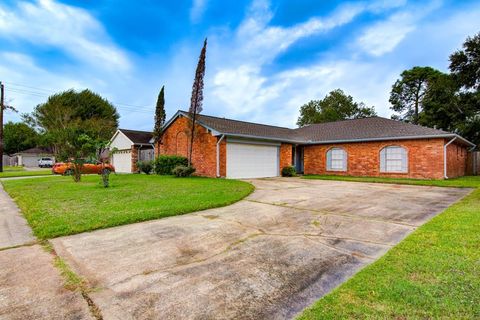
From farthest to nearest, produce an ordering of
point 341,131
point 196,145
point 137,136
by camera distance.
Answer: point 137,136, point 341,131, point 196,145

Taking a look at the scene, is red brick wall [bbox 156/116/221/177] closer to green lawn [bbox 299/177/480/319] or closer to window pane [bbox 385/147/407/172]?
window pane [bbox 385/147/407/172]

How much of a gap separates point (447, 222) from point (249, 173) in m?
11.3

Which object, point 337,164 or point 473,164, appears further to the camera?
point 473,164

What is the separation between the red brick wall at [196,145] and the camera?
49.3ft

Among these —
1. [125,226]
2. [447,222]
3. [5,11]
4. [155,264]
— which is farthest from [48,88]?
[447,222]

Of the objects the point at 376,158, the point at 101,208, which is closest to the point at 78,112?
the point at 101,208

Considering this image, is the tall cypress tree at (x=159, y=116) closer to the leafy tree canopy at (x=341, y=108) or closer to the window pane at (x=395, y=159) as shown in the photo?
the window pane at (x=395, y=159)

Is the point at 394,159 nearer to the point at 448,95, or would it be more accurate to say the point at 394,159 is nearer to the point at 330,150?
the point at 330,150

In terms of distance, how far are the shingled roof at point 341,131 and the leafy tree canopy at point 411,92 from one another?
16039mm

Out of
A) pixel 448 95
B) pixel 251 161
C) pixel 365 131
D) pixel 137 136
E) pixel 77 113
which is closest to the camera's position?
pixel 251 161

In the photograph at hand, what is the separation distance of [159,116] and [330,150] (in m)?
12.7

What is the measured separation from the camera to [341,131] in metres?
19.2

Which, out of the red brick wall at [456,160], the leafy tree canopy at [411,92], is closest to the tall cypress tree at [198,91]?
the red brick wall at [456,160]

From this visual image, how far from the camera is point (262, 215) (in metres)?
5.86
